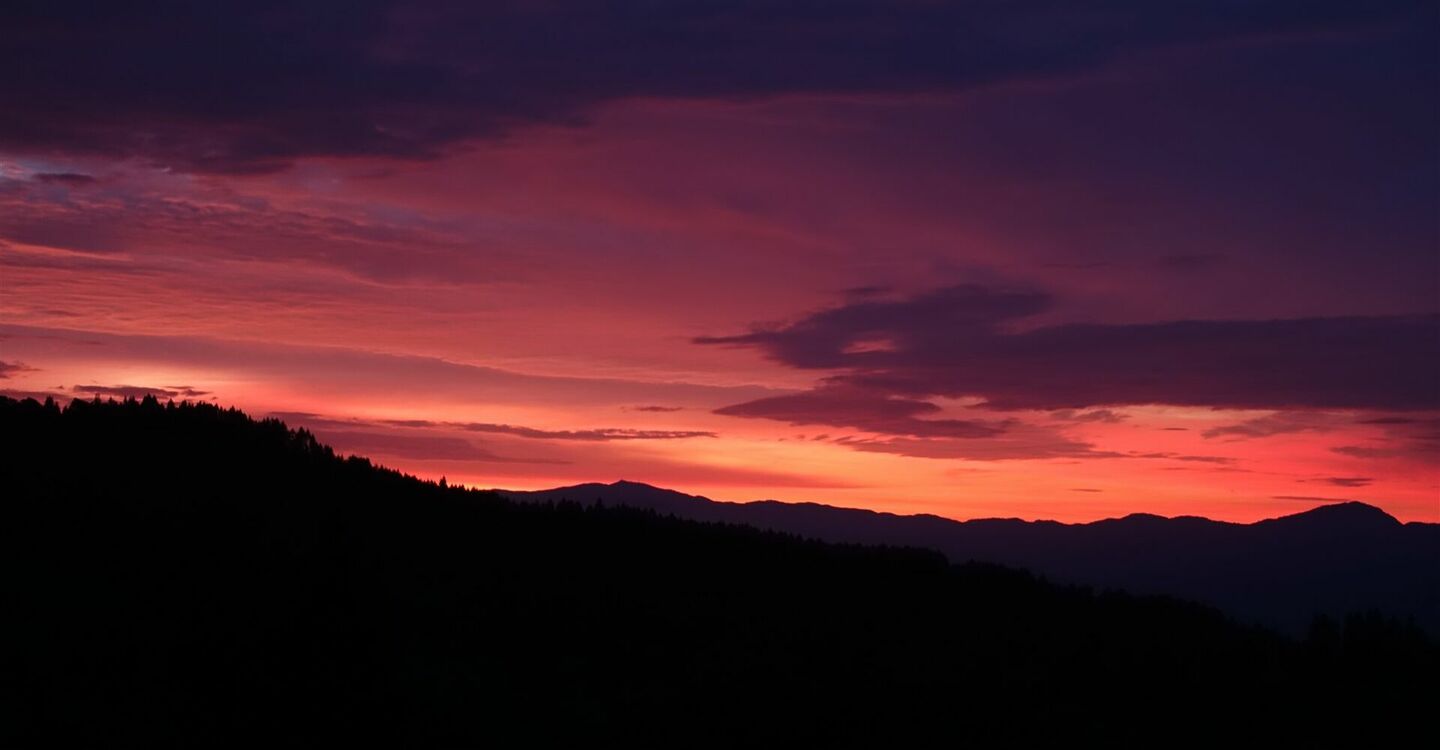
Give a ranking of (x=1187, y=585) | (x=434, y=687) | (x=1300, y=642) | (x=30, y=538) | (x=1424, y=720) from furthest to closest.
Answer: (x=1187, y=585)
(x=1300, y=642)
(x=1424, y=720)
(x=30, y=538)
(x=434, y=687)

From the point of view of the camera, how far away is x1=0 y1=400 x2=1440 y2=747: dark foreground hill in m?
30.1

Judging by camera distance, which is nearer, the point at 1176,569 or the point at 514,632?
the point at 514,632

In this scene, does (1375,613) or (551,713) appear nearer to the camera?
(551,713)

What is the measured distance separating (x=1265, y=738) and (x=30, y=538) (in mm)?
34198

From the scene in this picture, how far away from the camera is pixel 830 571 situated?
4969 centimetres

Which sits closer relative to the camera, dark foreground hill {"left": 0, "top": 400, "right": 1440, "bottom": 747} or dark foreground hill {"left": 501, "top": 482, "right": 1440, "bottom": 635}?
dark foreground hill {"left": 0, "top": 400, "right": 1440, "bottom": 747}

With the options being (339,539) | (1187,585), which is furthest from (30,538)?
(1187,585)

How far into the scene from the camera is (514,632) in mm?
37781

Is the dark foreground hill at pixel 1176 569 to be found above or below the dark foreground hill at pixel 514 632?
above

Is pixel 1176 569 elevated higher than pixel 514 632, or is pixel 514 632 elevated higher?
pixel 1176 569

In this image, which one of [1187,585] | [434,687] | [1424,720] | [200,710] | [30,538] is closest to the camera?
[200,710]

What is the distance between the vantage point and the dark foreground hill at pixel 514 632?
30.1 m

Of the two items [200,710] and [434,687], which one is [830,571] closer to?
[434,687]

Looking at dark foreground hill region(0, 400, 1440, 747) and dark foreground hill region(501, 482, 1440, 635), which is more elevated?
dark foreground hill region(501, 482, 1440, 635)
